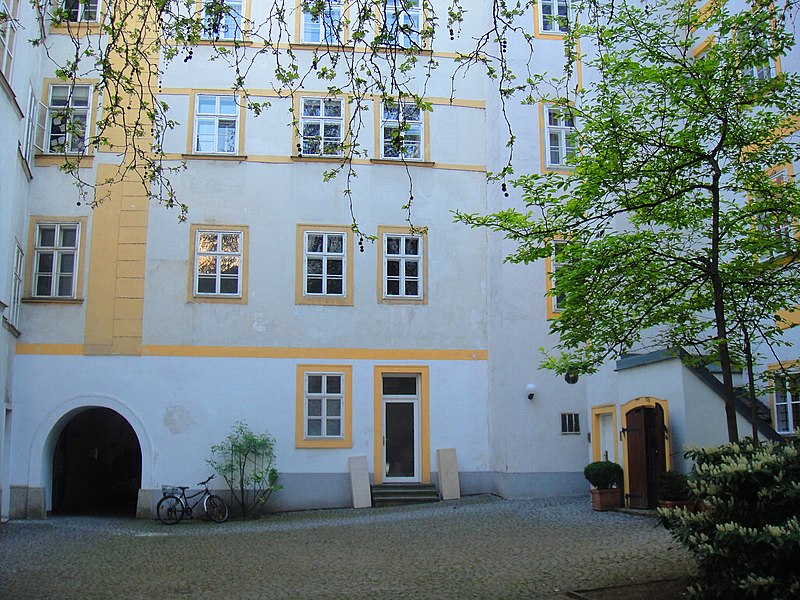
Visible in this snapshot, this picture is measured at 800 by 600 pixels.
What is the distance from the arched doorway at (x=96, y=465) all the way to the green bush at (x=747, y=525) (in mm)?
14876

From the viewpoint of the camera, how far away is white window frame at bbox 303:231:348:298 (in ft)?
62.2

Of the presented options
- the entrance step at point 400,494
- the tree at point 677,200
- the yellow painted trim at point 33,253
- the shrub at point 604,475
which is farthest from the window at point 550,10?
the yellow painted trim at point 33,253

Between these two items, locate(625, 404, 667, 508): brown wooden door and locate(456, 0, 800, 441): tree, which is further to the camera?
locate(625, 404, 667, 508): brown wooden door

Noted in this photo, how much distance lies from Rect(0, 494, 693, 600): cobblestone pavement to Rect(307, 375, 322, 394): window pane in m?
2.69

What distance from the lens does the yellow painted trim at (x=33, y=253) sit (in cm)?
1800

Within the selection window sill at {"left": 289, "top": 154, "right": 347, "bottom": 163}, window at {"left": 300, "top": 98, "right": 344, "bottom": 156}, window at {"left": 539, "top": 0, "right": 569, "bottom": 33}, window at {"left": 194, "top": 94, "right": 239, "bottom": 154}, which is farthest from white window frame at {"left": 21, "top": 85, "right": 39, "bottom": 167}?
window at {"left": 539, "top": 0, "right": 569, "bottom": 33}

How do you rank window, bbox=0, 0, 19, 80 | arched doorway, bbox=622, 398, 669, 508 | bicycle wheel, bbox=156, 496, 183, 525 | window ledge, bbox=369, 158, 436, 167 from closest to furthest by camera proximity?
arched doorway, bbox=622, 398, 669, 508 → window, bbox=0, 0, 19, 80 → bicycle wheel, bbox=156, 496, 183, 525 → window ledge, bbox=369, 158, 436, 167

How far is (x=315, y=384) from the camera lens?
61.3ft

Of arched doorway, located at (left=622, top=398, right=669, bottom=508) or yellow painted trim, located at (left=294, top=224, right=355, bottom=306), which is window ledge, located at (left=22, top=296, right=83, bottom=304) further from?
arched doorway, located at (left=622, top=398, right=669, bottom=508)

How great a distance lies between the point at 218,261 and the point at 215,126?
3.09 m

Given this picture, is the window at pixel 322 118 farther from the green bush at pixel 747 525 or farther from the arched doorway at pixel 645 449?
the green bush at pixel 747 525

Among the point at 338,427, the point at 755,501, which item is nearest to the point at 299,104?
the point at 338,427

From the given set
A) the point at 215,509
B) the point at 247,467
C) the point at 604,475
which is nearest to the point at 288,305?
the point at 247,467

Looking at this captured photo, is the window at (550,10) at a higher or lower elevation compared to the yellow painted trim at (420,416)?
higher
